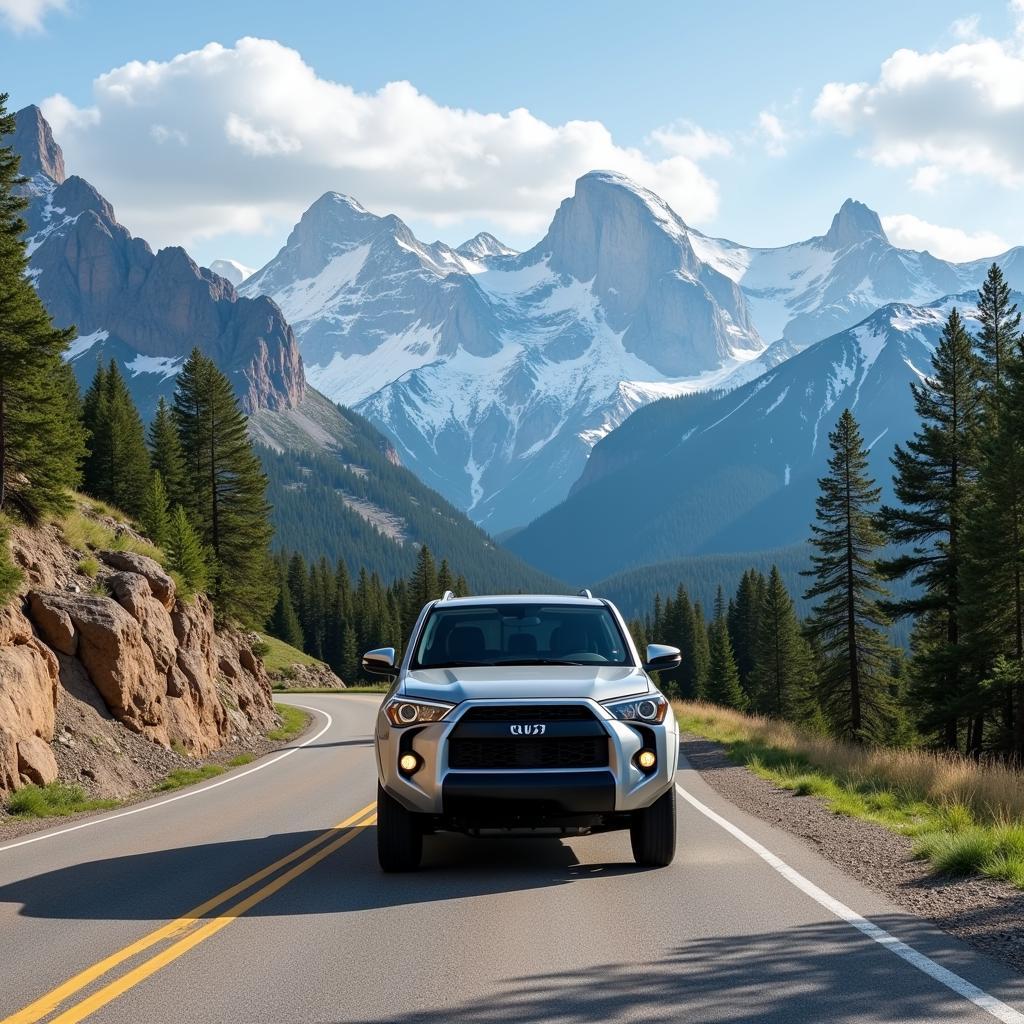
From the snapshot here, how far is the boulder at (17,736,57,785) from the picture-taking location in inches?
718

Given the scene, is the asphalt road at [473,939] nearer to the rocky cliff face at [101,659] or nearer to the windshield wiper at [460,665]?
the windshield wiper at [460,665]

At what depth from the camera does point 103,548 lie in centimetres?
2953

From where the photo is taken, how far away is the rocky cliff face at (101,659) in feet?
62.8

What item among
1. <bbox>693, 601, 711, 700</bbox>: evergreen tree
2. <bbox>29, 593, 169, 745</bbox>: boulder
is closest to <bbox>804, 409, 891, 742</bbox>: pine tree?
<bbox>29, 593, 169, 745</bbox>: boulder

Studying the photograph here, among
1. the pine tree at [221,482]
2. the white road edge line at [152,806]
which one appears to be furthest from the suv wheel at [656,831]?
the pine tree at [221,482]

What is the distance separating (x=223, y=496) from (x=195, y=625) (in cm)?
2148

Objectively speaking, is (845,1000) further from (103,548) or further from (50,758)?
(103,548)

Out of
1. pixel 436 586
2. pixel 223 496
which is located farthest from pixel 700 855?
pixel 436 586

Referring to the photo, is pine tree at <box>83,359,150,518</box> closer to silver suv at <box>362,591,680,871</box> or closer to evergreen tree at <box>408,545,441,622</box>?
evergreen tree at <box>408,545,441,622</box>

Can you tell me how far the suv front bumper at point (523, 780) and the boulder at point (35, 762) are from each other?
1154cm

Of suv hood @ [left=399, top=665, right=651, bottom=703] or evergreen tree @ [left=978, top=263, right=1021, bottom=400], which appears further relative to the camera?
evergreen tree @ [left=978, top=263, right=1021, bottom=400]

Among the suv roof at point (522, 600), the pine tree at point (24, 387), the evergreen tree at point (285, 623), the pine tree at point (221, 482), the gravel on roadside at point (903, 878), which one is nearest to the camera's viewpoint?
the gravel on roadside at point (903, 878)

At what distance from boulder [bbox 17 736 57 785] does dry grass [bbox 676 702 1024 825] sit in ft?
41.6

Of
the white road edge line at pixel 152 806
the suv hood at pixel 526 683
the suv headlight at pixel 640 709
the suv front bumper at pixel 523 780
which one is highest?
the suv hood at pixel 526 683
